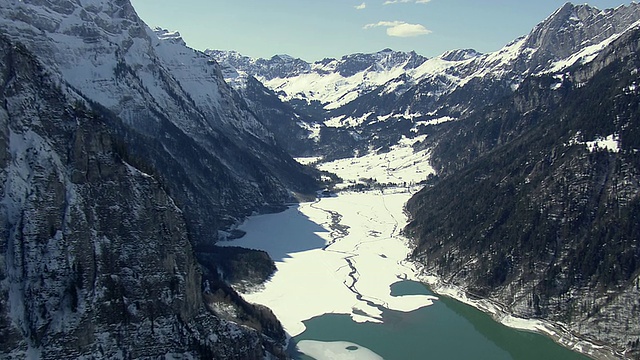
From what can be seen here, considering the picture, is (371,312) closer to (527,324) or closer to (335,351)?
(335,351)

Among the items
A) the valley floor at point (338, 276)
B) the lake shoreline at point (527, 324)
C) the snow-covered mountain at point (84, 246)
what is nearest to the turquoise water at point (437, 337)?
the lake shoreline at point (527, 324)

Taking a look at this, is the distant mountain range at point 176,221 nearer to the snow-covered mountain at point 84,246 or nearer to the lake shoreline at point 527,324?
the snow-covered mountain at point 84,246

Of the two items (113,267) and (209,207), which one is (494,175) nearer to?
(209,207)

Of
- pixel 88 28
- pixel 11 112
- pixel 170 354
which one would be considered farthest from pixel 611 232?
pixel 88 28

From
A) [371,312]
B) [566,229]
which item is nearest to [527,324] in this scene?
[566,229]

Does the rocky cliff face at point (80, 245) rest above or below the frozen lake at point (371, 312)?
above
